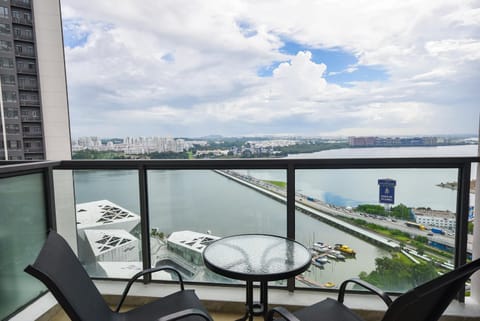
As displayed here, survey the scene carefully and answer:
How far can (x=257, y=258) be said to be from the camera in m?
1.71

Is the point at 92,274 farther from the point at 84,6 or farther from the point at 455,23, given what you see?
the point at 455,23

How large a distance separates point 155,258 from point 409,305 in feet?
7.53

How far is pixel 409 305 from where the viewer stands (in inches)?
34.4

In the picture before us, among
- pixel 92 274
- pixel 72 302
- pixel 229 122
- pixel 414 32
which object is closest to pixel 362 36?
pixel 414 32

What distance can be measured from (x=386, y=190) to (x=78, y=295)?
7.91ft

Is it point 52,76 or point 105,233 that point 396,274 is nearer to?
point 105,233

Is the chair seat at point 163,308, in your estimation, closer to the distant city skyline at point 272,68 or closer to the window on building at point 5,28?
the distant city skyline at point 272,68

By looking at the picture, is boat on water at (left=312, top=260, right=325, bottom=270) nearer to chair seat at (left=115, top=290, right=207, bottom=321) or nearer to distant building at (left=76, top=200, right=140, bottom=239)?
chair seat at (left=115, top=290, right=207, bottom=321)

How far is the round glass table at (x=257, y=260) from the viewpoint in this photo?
4.95ft

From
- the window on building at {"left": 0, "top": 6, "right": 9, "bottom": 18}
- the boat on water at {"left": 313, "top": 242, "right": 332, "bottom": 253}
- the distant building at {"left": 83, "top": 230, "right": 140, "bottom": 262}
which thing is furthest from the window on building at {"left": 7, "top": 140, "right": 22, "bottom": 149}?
the boat on water at {"left": 313, "top": 242, "right": 332, "bottom": 253}

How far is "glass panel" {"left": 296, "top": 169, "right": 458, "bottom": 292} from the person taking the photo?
88.8 inches

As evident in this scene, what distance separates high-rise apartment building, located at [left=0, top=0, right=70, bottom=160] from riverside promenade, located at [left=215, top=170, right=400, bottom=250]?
251 centimetres

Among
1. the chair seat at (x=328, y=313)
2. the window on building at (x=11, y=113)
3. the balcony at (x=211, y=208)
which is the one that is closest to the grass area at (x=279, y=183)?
the balcony at (x=211, y=208)

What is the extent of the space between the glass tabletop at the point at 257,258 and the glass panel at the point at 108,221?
1.10 m
